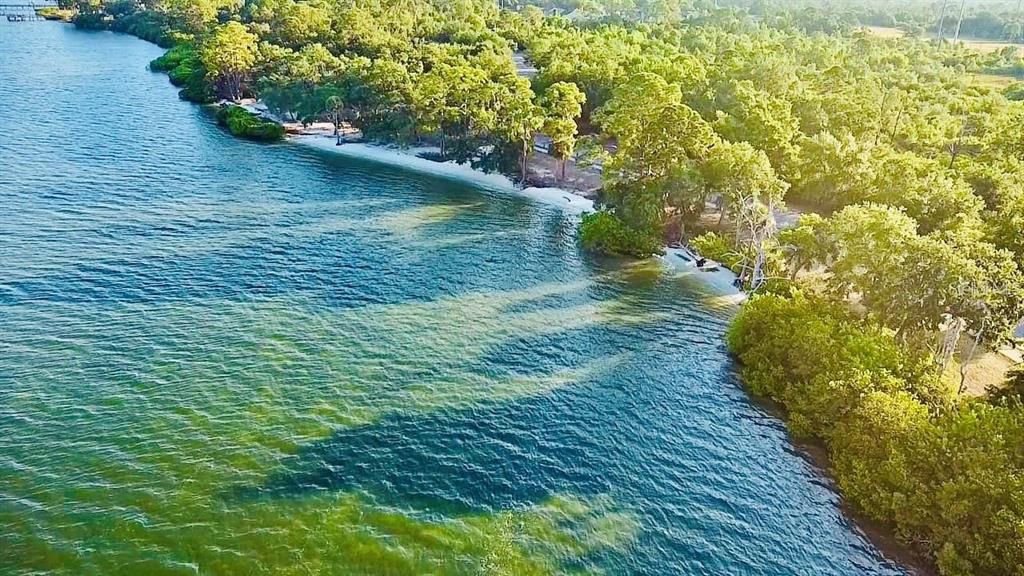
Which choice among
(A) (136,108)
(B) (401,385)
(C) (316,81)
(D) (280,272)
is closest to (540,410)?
(B) (401,385)

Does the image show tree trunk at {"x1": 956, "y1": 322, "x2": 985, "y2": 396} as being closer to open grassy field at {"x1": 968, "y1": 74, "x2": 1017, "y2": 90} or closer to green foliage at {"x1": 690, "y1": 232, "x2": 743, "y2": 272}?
green foliage at {"x1": 690, "y1": 232, "x2": 743, "y2": 272}

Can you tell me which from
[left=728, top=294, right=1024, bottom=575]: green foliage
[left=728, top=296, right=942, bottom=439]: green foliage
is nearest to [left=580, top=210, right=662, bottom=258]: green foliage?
[left=728, top=296, right=942, bottom=439]: green foliage

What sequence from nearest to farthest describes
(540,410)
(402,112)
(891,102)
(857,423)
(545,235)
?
(857,423) → (540,410) → (545,235) → (891,102) → (402,112)

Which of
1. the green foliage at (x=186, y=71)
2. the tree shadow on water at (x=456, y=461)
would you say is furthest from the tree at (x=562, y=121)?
the green foliage at (x=186, y=71)

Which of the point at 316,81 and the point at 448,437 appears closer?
the point at 448,437

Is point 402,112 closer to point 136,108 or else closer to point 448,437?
point 136,108

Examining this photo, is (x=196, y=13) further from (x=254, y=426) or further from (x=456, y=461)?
(x=456, y=461)
